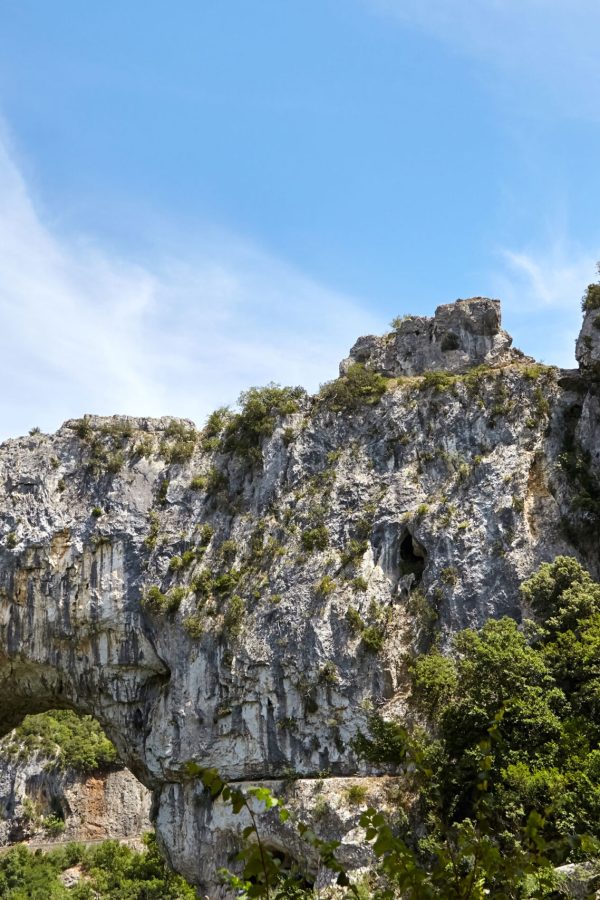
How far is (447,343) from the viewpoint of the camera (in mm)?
32344

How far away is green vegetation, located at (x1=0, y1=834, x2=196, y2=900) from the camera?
35.2m

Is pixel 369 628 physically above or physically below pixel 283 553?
below

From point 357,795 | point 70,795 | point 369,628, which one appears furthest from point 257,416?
point 70,795

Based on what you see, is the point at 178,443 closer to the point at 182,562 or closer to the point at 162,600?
the point at 182,562

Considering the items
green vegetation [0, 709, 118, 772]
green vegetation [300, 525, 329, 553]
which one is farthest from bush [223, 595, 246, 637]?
green vegetation [0, 709, 118, 772]

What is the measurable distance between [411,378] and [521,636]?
12.5 m

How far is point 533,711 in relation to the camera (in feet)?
66.7

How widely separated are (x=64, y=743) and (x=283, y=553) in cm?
3286

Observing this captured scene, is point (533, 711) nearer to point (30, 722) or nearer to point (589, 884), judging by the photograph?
point (589, 884)

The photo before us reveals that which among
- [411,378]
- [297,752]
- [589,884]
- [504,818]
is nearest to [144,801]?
[297,752]

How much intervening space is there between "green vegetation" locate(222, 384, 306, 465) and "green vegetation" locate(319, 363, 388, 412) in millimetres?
1251

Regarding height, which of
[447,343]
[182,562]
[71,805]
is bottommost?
[71,805]

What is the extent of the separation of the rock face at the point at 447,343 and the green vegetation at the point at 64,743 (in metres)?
30.7

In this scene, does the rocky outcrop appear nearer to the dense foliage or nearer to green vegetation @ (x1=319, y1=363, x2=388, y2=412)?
green vegetation @ (x1=319, y1=363, x2=388, y2=412)
